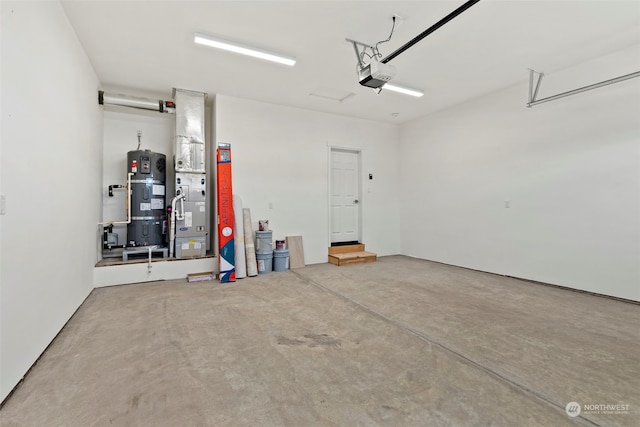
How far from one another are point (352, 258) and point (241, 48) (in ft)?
13.4

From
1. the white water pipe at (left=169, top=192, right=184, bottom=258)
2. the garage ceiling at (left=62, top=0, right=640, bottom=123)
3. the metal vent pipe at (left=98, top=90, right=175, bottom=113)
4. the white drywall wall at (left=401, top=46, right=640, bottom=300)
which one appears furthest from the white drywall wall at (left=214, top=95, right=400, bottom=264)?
the white drywall wall at (left=401, top=46, right=640, bottom=300)

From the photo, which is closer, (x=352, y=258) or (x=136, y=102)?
(x=136, y=102)

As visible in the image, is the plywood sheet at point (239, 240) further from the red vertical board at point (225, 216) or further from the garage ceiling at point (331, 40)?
the garage ceiling at point (331, 40)

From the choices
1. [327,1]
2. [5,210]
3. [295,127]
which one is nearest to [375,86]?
[327,1]

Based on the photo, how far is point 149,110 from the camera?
191 inches

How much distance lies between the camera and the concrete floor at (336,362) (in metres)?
1.63

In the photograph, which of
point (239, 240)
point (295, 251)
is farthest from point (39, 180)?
point (295, 251)

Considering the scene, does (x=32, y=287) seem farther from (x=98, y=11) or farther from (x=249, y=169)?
(x=249, y=169)

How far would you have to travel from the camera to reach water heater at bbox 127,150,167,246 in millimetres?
4566

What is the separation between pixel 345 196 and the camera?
6414 millimetres

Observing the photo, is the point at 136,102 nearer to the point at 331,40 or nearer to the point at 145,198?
the point at 145,198

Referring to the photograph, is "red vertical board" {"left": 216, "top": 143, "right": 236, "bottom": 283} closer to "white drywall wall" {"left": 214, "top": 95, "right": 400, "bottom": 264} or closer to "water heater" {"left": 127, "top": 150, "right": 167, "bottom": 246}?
"white drywall wall" {"left": 214, "top": 95, "right": 400, "bottom": 264}

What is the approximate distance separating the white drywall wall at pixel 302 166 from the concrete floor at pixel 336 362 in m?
2.14

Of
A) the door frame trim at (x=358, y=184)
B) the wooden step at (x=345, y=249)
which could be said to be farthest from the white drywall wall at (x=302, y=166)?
the wooden step at (x=345, y=249)
